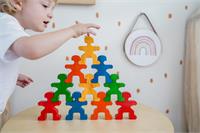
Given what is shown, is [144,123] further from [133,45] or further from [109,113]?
[133,45]

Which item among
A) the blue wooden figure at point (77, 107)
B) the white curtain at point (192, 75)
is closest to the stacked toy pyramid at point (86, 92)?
the blue wooden figure at point (77, 107)

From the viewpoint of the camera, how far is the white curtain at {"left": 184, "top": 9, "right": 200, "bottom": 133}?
1478mm

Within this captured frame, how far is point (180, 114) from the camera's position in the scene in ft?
5.40

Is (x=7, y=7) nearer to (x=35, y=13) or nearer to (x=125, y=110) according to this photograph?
(x=35, y=13)

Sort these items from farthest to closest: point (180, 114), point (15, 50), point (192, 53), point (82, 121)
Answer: point (180, 114)
point (192, 53)
point (82, 121)
point (15, 50)

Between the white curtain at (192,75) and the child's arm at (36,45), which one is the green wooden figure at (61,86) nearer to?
the child's arm at (36,45)

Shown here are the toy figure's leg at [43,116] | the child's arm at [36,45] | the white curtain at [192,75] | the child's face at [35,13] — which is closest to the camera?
the child's arm at [36,45]

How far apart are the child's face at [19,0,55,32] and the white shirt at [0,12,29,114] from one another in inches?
2.6

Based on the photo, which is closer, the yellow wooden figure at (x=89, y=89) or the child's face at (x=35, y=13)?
the child's face at (x=35, y=13)

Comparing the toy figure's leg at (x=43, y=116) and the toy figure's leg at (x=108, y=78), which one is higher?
the toy figure's leg at (x=108, y=78)

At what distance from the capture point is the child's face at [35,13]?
85 centimetres

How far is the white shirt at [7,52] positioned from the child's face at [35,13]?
7 centimetres

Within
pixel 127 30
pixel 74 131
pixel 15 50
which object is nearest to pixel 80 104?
pixel 74 131

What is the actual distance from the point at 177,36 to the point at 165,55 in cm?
11
